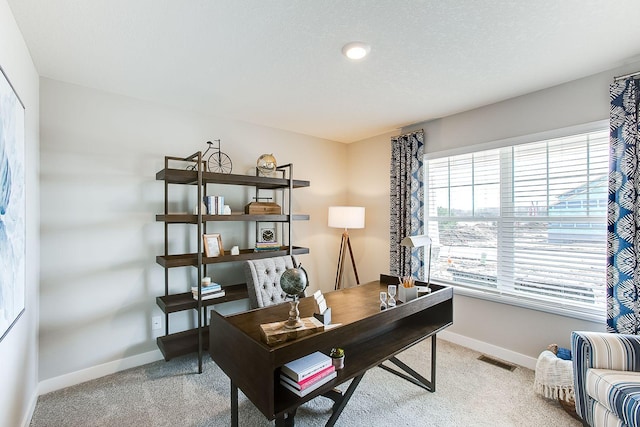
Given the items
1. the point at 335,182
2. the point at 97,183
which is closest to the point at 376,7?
the point at 97,183

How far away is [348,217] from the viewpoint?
12.1 feet

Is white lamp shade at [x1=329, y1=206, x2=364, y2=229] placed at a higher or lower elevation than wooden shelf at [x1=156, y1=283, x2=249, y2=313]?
higher

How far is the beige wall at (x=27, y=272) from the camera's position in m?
1.53

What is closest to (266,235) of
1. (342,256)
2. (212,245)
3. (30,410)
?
(212,245)

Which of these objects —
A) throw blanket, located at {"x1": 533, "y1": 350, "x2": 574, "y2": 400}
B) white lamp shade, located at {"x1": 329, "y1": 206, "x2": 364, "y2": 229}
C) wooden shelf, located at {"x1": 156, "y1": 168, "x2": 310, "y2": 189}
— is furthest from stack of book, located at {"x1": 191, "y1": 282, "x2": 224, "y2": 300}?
throw blanket, located at {"x1": 533, "y1": 350, "x2": 574, "y2": 400}

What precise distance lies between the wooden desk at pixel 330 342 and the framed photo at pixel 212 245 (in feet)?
3.78

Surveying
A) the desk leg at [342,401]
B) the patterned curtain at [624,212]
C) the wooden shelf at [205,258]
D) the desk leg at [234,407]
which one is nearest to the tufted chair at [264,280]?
the wooden shelf at [205,258]

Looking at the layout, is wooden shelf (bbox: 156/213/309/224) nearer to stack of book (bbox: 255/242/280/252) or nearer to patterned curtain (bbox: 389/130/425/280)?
stack of book (bbox: 255/242/280/252)

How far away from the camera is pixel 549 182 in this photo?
2643 mm

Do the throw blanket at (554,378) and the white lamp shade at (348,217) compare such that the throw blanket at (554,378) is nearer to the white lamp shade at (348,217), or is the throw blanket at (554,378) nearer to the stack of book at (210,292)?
the white lamp shade at (348,217)

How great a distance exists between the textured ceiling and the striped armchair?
6.26ft

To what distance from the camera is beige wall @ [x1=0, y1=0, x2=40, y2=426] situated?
1531 mm

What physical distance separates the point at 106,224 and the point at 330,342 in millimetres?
2306

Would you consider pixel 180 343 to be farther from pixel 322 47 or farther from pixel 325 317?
pixel 322 47
